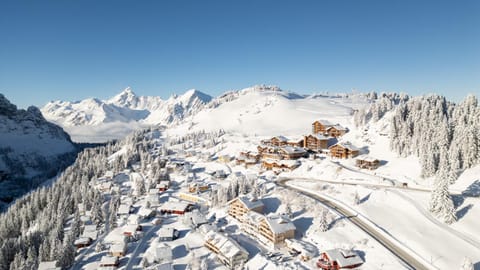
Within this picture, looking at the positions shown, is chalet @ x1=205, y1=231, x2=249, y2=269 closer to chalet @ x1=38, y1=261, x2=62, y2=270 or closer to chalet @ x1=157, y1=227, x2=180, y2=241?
chalet @ x1=157, y1=227, x2=180, y2=241

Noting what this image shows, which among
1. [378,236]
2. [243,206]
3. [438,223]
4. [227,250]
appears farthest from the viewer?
[243,206]

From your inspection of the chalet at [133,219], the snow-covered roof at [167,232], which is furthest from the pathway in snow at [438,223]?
the chalet at [133,219]

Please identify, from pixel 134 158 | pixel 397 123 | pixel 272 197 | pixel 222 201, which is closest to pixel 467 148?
pixel 397 123

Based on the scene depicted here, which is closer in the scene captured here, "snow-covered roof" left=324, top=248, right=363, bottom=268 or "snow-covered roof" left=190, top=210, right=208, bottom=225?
"snow-covered roof" left=324, top=248, right=363, bottom=268

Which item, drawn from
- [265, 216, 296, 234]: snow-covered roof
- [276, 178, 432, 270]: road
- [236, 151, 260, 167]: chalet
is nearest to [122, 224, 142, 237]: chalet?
[265, 216, 296, 234]: snow-covered roof

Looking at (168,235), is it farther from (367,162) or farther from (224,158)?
(224,158)

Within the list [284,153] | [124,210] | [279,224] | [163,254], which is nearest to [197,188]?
[124,210]
